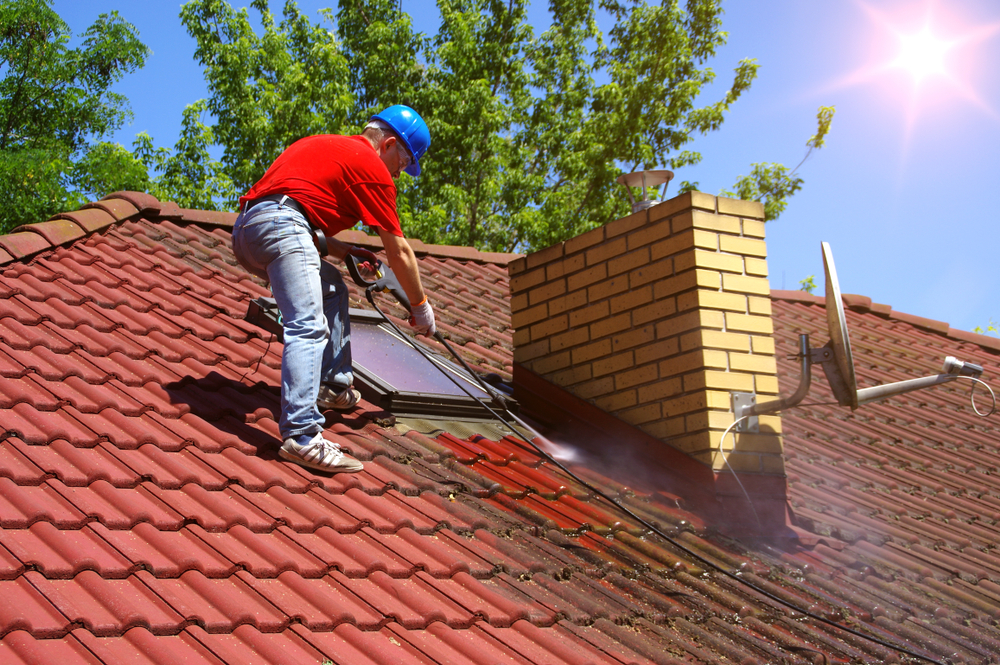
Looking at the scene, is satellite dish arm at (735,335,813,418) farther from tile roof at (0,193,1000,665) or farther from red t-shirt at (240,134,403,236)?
red t-shirt at (240,134,403,236)

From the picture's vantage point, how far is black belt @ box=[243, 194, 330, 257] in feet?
12.5

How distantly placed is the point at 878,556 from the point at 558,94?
18578mm

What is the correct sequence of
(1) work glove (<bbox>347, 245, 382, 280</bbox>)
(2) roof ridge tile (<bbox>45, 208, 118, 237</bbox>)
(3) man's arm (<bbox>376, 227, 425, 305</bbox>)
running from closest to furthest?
(3) man's arm (<bbox>376, 227, 425, 305</bbox>), (1) work glove (<bbox>347, 245, 382, 280</bbox>), (2) roof ridge tile (<bbox>45, 208, 118, 237</bbox>)

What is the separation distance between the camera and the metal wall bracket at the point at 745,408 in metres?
4.34

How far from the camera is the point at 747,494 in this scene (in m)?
4.31

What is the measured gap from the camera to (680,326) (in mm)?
4398

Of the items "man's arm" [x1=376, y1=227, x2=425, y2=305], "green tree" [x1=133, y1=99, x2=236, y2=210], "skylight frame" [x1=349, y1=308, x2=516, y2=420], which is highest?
"green tree" [x1=133, y1=99, x2=236, y2=210]

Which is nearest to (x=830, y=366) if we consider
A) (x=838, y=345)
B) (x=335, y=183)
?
(x=838, y=345)

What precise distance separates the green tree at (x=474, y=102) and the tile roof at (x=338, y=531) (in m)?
13.2

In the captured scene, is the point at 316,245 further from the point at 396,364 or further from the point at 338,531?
the point at 338,531

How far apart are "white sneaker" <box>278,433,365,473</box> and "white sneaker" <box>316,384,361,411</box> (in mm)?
608

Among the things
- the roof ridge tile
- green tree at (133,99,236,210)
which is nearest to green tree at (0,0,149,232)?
green tree at (133,99,236,210)

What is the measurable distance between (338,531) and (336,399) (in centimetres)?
114

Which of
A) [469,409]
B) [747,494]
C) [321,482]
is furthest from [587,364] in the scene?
[321,482]
